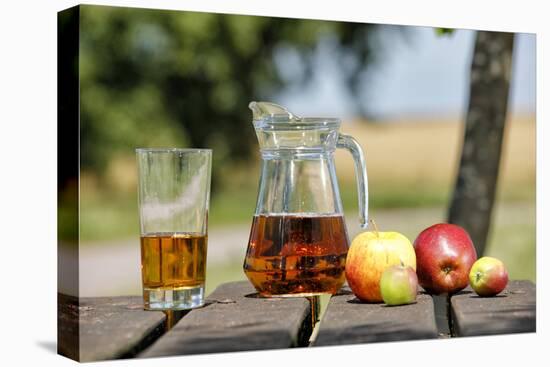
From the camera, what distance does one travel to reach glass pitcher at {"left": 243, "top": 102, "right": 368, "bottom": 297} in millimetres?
3145

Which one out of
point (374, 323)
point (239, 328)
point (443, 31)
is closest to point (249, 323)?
point (239, 328)

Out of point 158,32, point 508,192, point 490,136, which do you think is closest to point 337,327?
point 490,136

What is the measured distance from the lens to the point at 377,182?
1191cm

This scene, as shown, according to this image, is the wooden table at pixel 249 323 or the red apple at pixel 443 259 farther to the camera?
the red apple at pixel 443 259

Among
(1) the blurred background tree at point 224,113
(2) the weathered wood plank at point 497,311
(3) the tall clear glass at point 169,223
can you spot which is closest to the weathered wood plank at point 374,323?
(2) the weathered wood plank at point 497,311

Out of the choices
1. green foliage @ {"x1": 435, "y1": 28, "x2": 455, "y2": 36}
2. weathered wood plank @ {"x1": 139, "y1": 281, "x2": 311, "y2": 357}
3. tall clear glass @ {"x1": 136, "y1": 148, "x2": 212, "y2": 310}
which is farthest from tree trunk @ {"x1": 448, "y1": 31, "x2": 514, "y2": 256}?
tall clear glass @ {"x1": 136, "y1": 148, "x2": 212, "y2": 310}

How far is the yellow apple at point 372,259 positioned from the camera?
3.14 meters

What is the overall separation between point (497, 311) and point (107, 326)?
131 centimetres

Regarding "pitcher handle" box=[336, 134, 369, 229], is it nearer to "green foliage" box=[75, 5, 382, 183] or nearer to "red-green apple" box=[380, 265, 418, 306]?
"red-green apple" box=[380, 265, 418, 306]

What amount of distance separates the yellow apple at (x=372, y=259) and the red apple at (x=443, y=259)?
5.5 inches

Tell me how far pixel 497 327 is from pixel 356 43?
35.3 feet

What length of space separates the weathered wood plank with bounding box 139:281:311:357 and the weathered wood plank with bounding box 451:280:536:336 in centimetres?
51

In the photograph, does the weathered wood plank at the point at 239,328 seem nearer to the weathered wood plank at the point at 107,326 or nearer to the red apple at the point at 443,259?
the weathered wood plank at the point at 107,326

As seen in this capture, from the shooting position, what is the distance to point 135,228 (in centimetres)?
1193
